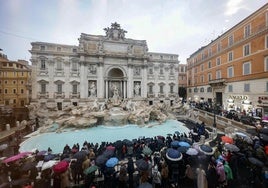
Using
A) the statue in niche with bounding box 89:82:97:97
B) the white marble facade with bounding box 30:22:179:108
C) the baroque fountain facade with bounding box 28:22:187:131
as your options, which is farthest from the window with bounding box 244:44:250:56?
the statue in niche with bounding box 89:82:97:97

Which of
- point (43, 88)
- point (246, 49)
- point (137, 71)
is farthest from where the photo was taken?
point (137, 71)

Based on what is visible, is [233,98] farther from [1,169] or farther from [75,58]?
[75,58]

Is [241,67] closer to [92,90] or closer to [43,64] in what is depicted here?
[92,90]

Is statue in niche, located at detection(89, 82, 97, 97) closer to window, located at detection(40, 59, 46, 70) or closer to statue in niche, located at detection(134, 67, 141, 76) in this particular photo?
window, located at detection(40, 59, 46, 70)

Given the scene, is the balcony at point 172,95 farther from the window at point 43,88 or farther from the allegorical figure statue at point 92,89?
the window at point 43,88

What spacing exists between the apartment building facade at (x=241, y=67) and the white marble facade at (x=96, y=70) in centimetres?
1075

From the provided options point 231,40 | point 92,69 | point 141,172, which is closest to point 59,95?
point 92,69

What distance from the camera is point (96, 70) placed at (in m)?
26.8

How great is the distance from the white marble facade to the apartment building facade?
10.7 m

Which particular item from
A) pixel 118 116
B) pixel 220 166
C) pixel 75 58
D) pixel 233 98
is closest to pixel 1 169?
pixel 220 166

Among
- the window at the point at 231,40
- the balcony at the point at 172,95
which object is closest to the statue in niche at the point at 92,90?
the balcony at the point at 172,95

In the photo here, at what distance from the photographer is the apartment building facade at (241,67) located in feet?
53.8

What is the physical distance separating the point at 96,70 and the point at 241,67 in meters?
25.3

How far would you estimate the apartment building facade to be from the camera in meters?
16.4
